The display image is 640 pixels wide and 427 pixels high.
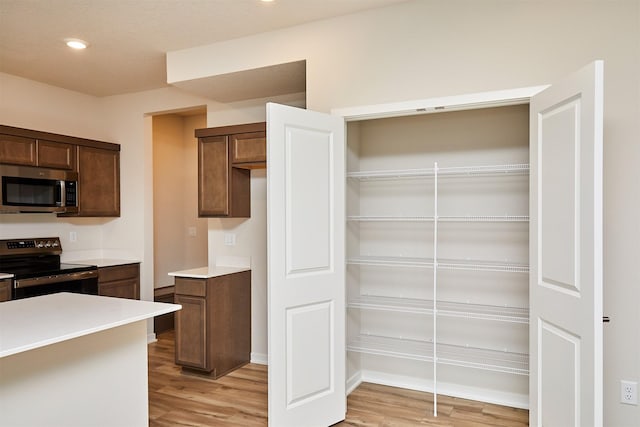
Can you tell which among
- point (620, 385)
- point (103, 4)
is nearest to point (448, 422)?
point (620, 385)

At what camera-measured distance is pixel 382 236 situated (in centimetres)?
354

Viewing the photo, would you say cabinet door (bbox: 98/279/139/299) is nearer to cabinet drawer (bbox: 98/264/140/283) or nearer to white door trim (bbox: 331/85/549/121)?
cabinet drawer (bbox: 98/264/140/283)

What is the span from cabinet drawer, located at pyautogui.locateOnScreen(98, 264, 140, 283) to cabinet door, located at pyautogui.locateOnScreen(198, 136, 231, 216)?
1213 mm

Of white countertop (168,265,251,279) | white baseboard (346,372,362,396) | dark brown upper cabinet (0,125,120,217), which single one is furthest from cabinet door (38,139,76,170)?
white baseboard (346,372,362,396)

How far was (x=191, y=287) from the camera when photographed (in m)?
3.73

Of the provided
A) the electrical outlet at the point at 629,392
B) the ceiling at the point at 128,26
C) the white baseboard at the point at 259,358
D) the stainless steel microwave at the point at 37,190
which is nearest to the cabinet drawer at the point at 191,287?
the white baseboard at the point at 259,358

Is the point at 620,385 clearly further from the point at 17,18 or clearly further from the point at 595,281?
the point at 17,18

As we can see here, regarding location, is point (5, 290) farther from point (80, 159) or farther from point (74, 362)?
point (74, 362)

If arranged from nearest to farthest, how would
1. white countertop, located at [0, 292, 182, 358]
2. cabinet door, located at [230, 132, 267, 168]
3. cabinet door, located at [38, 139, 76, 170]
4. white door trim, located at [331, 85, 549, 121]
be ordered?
white countertop, located at [0, 292, 182, 358], white door trim, located at [331, 85, 549, 121], cabinet door, located at [230, 132, 267, 168], cabinet door, located at [38, 139, 76, 170]

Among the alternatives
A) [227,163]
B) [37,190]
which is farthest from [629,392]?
[37,190]

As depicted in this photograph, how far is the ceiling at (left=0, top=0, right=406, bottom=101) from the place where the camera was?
9.36ft

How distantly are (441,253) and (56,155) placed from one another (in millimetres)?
3670

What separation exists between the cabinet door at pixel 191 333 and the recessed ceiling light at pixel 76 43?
85.1 inches

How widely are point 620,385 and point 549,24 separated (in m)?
2.07
